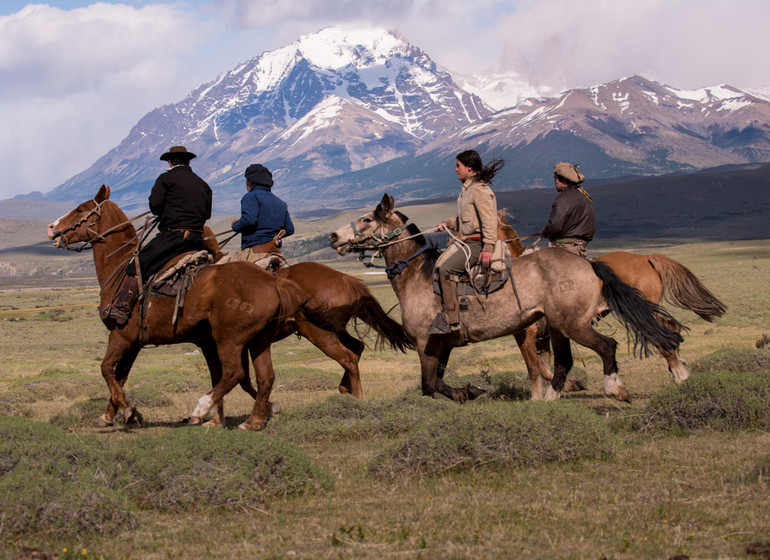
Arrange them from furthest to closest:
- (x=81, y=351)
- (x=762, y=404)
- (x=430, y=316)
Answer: (x=81, y=351), (x=430, y=316), (x=762, y=404)

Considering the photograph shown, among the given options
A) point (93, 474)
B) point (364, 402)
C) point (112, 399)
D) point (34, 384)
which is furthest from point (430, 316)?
point (34, 384)

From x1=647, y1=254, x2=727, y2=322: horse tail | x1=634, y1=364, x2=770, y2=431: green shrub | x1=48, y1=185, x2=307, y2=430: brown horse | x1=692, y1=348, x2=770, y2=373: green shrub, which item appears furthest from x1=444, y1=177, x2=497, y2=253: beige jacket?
x1=692, y1=348, x2=770, y2=373: green shrub

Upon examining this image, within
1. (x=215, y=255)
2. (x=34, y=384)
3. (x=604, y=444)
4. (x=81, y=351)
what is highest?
(x=215, y=255)

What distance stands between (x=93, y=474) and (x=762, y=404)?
6.18 m

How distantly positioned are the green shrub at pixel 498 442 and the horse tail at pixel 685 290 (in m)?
5.59

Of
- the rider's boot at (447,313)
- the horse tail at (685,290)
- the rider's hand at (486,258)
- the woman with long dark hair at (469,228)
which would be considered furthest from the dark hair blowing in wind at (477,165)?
the horse tail at (685,290)

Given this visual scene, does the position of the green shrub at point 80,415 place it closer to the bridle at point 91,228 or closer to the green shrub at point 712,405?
the bridle at point 91,228

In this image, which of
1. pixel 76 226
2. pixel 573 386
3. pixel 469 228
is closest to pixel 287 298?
pixel 469 228

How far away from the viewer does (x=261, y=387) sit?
967 centimetres

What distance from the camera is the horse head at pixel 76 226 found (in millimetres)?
10645

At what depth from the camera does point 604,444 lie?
7.18 m

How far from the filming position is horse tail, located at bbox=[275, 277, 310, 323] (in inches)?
379

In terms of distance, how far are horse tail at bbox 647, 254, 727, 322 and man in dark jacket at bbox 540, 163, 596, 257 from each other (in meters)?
2.05

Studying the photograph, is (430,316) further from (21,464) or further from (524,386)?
(21,464)
